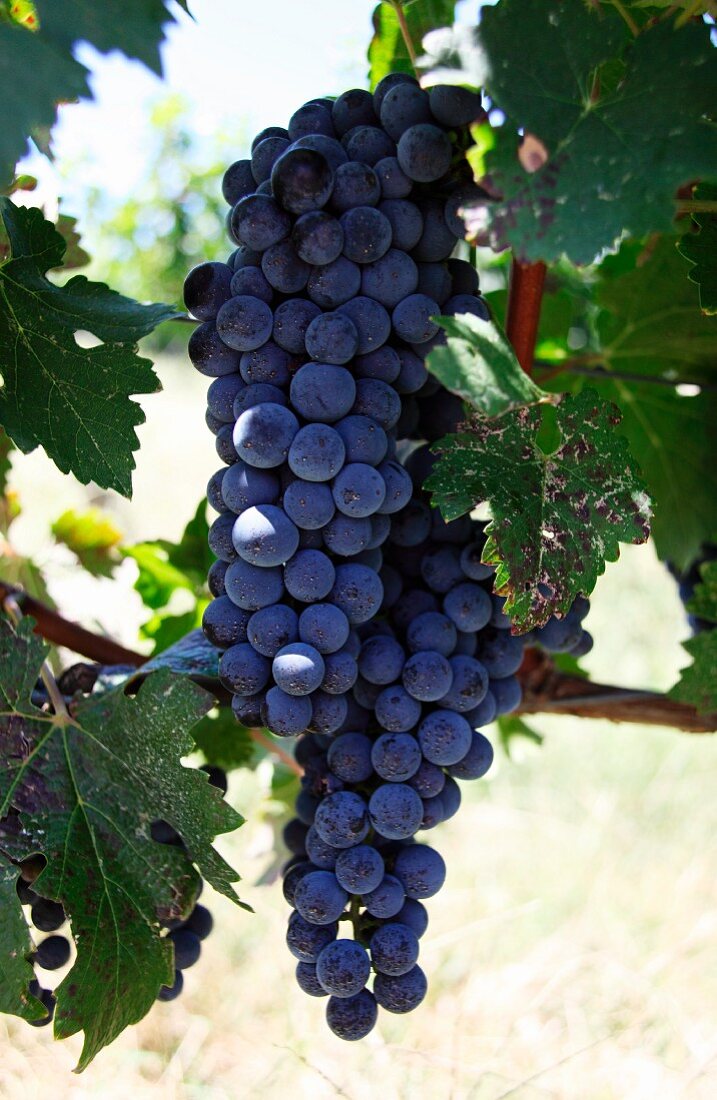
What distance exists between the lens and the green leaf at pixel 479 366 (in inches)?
21.6

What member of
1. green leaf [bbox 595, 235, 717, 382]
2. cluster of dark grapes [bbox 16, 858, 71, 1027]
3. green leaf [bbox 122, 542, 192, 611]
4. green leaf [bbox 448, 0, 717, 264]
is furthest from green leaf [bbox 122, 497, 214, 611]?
green leaf [bbox 448, 0, 717, 264]

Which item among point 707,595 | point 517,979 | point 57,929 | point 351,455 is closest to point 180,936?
point 57,929

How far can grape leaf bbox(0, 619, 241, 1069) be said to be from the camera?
26.4 inches

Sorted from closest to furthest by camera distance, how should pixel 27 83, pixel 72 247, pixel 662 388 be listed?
pixel 27 83
pixel 72 247
pixel 662 388

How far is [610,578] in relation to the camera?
3.78m

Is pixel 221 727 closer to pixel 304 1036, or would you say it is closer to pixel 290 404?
pixel 290 404

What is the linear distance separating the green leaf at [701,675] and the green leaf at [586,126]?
0.47 metres

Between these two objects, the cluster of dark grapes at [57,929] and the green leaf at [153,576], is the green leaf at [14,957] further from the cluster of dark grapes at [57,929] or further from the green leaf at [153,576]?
the green leaf at [153,576]

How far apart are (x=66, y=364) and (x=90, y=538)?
61 cm

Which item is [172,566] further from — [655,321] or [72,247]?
[655,321]

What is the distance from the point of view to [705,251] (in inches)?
27.1

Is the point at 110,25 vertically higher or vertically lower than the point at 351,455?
higher

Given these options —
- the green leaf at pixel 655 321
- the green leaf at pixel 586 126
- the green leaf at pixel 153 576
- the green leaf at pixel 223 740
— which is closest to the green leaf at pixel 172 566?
the green leaf at pixel 153 576

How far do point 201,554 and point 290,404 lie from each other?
0.53 m
